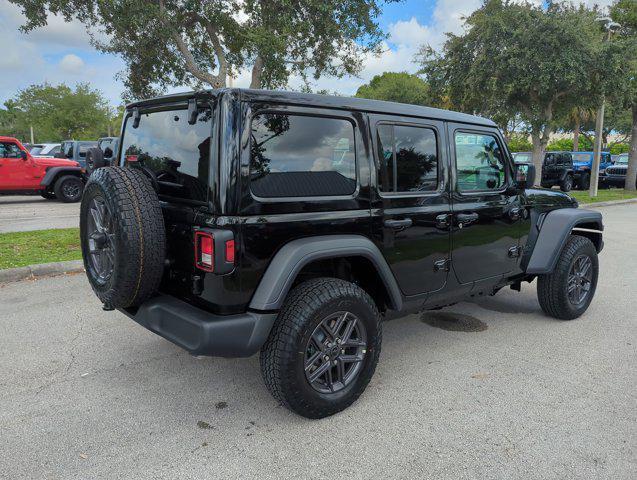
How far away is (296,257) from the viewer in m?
2.60

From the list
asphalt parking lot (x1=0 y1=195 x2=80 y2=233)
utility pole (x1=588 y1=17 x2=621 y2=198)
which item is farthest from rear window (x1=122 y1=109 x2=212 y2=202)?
utility pole (x1=588 y1=17 x2=621 y2=198)

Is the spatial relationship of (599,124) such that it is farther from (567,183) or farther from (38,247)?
(38,247)

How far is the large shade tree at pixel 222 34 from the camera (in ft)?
35.9

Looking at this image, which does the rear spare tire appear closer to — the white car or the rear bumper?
the rear bumper

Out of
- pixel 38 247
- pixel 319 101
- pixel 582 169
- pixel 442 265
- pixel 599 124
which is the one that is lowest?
pixel 38 247

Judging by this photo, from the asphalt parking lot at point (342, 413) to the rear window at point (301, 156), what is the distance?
1371 millimetres

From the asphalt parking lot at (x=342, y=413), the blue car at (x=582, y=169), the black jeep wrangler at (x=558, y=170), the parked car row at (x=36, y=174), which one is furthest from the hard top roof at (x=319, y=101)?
the blue car at (x=582, y=169)

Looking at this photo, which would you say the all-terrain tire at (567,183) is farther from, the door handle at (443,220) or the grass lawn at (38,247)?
the door handle at (443,220)

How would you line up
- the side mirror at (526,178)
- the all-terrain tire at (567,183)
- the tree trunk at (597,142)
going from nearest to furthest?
the side mirror at (526,178), the tree trunk at (597,142), the all-terrain tire at (567,183)

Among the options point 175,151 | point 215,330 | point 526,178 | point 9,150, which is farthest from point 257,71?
point 215,330

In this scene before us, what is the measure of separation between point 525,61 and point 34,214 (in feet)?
43.9

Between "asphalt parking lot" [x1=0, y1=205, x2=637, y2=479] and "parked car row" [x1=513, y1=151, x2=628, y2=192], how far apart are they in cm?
1644

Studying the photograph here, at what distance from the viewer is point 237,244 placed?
2.48m

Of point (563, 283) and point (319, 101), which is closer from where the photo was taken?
point (319, 101)
